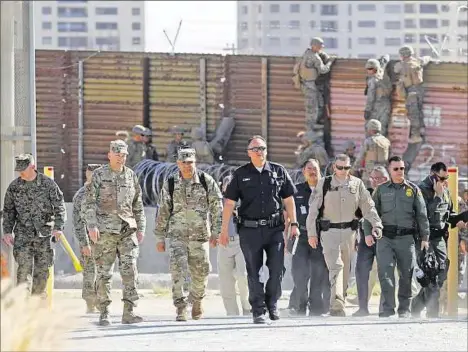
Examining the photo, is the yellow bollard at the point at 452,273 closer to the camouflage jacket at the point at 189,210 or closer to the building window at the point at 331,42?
the camouflage jacket at the point at 189,210

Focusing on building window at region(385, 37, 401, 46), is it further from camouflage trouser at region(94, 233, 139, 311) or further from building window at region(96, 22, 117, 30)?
camouflage trouser at region(94, 233, 139, 311)

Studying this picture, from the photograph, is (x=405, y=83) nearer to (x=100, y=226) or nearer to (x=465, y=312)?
(x=465, y=312)

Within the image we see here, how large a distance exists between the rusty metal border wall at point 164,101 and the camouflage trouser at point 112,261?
11474mm

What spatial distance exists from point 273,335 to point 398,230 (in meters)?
3.70

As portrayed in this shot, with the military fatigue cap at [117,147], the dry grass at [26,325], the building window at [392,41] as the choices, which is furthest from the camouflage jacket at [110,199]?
the building window at [392,41]

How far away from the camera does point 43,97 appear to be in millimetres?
26438

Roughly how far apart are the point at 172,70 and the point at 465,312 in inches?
351

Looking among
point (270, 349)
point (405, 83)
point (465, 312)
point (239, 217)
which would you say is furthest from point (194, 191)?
point (405, 83)

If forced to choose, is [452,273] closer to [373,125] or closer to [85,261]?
[85,261]

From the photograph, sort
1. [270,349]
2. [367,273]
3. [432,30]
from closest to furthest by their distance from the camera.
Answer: [270,349] < [367,273] < [432,30]

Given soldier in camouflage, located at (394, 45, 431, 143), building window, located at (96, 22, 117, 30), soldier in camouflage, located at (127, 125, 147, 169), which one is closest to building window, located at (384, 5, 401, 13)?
building window, located at (96, 22, 117, 30)

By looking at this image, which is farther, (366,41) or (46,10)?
(46,10)

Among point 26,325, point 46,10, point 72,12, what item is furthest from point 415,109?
point 72,12

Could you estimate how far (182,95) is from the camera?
86.8ft
